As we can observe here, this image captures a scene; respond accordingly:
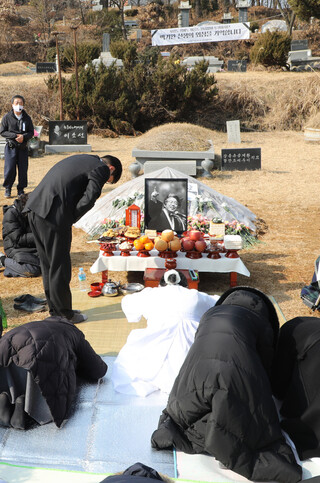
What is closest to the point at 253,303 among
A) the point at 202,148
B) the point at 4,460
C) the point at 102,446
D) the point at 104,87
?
the point at 102,446


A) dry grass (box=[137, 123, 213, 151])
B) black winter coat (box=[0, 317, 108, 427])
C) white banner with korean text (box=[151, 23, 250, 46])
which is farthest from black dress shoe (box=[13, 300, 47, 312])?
white banner with korean text (box=[151, 23, 250, 46])

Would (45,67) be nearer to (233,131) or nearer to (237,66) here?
(237,66)

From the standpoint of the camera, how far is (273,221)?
7.33m

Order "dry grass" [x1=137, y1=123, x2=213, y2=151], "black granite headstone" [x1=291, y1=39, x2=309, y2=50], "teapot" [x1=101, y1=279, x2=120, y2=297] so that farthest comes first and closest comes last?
"black granite headstone" [x1=291, y1=39, x2=309, y2=50] → "dry grass" [x1=137, y1=123, x2=213, y2=151] → "teapot" [x1=101, y1=279, x2=120, y2=297]

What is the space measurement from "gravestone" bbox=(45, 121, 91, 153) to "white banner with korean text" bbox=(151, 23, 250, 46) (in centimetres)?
1223

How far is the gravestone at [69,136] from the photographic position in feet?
41.6

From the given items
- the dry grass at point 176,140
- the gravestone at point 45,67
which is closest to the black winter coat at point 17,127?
the dry grass at point 176,140

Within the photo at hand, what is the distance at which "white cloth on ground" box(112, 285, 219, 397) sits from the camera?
10.7 ft

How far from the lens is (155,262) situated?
5.05 meters

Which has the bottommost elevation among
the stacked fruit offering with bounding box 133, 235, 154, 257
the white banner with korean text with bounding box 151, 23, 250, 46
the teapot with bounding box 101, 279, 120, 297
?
the teapot with bounding box 101, 279, 120, 297

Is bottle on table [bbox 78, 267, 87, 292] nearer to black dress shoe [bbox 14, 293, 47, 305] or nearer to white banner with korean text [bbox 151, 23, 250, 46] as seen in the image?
black dress shoe [bbox 14, 293, 47, 305]

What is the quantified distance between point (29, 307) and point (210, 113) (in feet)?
48.3

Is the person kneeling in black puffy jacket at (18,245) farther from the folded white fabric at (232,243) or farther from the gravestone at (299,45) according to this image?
the gravestone at (299,45)

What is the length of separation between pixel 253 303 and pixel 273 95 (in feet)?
54.1
